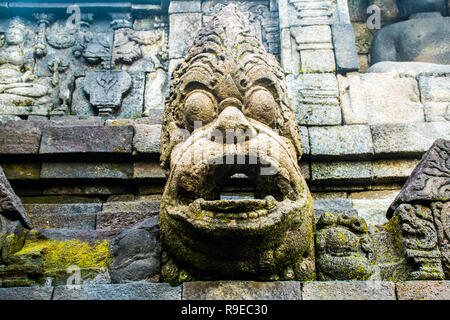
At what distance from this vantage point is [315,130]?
498cm

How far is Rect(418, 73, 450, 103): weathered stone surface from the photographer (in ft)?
17.5

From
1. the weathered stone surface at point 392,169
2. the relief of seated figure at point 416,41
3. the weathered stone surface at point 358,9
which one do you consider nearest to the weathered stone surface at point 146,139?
the weathered stone surface at point 392,169

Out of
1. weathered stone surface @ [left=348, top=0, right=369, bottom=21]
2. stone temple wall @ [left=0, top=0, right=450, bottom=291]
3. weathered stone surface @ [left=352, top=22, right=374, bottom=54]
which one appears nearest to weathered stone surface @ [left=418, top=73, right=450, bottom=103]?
stone temple wall @ [left=0, top=0, right=450, bottom=291]

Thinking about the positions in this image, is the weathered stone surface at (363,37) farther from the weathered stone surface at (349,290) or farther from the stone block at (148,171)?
the weathered stone surface at (349,290)

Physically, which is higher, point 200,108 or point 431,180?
point 200,108

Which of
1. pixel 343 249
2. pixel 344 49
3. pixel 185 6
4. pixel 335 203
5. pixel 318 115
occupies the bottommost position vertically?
pixel 343 249

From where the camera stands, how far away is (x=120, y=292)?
226cm

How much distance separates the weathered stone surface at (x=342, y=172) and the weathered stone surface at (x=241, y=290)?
2.50 meters

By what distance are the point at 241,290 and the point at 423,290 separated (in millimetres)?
935

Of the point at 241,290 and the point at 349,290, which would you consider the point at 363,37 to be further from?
the point at 241,290

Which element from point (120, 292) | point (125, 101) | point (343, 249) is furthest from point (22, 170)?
point (343, 249)

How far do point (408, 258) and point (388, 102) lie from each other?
3276mm

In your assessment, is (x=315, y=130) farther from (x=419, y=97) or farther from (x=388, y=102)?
(x=419, y=97)

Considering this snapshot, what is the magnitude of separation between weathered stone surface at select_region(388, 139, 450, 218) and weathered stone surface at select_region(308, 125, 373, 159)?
1853 mm
